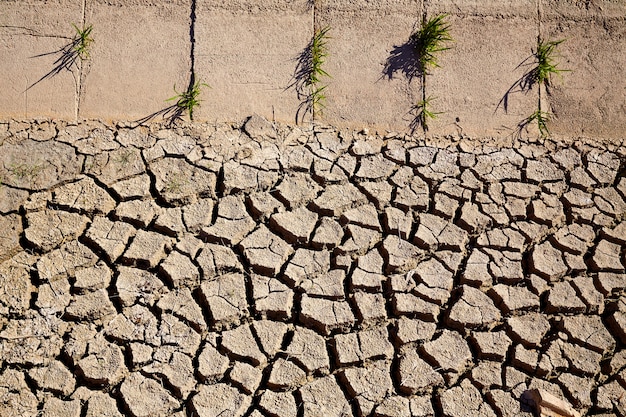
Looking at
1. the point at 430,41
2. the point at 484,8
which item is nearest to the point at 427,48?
the point at 430,41

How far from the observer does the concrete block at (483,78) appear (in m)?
4.07

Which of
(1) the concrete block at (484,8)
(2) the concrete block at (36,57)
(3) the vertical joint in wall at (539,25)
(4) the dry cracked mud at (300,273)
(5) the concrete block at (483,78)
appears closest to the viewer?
(4) the dry cracked mud at (300,273)

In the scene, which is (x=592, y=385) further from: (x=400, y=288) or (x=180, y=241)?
(x=180, y=241)

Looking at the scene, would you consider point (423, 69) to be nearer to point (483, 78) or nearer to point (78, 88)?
point (483, 78)

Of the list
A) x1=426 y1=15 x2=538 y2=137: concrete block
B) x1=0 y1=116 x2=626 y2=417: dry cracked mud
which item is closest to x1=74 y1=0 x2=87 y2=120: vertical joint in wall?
x1=0 y1=116 x2=626 y2=417: dry cracked mud

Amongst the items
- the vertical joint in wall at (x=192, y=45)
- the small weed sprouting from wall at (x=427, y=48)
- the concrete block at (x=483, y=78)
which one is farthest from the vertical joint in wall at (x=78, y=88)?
the concrete block at (x=483, y=78)

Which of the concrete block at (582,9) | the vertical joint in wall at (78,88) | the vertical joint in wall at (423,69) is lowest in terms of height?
the vertical joint in wall at (78,88)

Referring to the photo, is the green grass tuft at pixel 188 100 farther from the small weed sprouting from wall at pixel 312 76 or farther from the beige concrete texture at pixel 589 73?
the beige concrete texture at pixel 589 73

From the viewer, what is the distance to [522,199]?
3.75 meters

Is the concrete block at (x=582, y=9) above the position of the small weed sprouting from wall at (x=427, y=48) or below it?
above

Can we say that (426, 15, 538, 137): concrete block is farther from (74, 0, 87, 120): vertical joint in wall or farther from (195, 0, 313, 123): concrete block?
(74, 0, 87, 120): vertical joint in wall

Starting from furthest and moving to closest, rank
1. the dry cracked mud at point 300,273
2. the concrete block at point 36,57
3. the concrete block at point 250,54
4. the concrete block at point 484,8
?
1. the concrete block at point 484,8
2. the concrete block at point 250,54
3. the concrete block at point 36,57
4. the dry cracked mud at point 300,273

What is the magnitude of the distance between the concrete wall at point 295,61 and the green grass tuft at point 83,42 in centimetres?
4

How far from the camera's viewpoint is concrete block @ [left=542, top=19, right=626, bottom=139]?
4156mm
